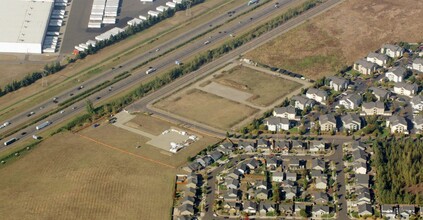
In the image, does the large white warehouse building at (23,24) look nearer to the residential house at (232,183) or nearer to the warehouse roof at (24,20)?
the warehouse roof at (24,20)

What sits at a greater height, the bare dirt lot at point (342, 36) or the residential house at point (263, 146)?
the bare dirt lot at point (342, 36)

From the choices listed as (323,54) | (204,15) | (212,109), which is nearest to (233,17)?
(204,15)

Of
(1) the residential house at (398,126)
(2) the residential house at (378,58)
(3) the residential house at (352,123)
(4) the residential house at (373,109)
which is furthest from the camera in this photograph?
(2) the residential house at (378,58)

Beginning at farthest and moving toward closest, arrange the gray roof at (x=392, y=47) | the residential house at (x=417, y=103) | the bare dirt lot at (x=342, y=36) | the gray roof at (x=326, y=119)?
1. the bare dirt lot at (x=342, y=36)
2. the gray roof at (x=392, y=47)
3. the residential house at (x=417, y=103)
4. the gray roof at (x=326, y=119)

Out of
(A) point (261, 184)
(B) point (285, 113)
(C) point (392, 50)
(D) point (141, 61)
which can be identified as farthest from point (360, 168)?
(D) point (141, 61)

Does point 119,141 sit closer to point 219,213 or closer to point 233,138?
point 233,138

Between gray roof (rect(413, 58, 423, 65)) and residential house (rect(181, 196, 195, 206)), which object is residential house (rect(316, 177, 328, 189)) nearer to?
residential house (rect(181, 196, 195, 206))

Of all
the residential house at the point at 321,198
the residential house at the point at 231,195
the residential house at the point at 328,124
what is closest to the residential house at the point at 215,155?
the residential house at the point at 231,195
